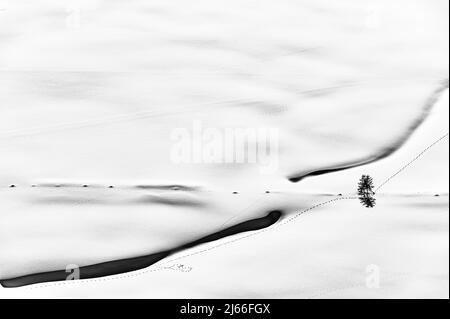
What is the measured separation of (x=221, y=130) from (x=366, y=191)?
12.9 inches

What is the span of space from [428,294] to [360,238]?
15 centimetres

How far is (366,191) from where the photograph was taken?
107 cm

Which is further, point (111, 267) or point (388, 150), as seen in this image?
point (388, 150)

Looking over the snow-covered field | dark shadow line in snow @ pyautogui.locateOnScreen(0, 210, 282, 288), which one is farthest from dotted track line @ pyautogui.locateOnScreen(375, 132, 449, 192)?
dark shadow line in snow @ pyautogui.locateOnScreen(0, 210, 282, 288)

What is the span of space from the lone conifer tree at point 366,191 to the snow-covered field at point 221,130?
1 centimetres

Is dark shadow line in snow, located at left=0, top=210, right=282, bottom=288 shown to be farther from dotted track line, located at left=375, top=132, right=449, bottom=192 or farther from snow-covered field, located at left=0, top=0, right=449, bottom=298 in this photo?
dotted track line, located at left=375, top=132, right=449, bottom=192

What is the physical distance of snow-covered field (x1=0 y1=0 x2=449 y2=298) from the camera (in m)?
0.99

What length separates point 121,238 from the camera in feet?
3.34

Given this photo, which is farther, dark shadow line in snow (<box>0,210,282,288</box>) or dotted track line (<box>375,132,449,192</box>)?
dotted track line (<box>375,132,449,192</box>)

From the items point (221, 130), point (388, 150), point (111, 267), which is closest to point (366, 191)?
point (388, 150)

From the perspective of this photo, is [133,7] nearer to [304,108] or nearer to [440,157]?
[304,108]

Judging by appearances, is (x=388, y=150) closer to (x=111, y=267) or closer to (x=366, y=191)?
(x=366, y=191)

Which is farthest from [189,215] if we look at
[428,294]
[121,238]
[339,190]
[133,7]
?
[133,7]

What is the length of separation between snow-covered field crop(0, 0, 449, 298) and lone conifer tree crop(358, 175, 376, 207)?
1 cm
